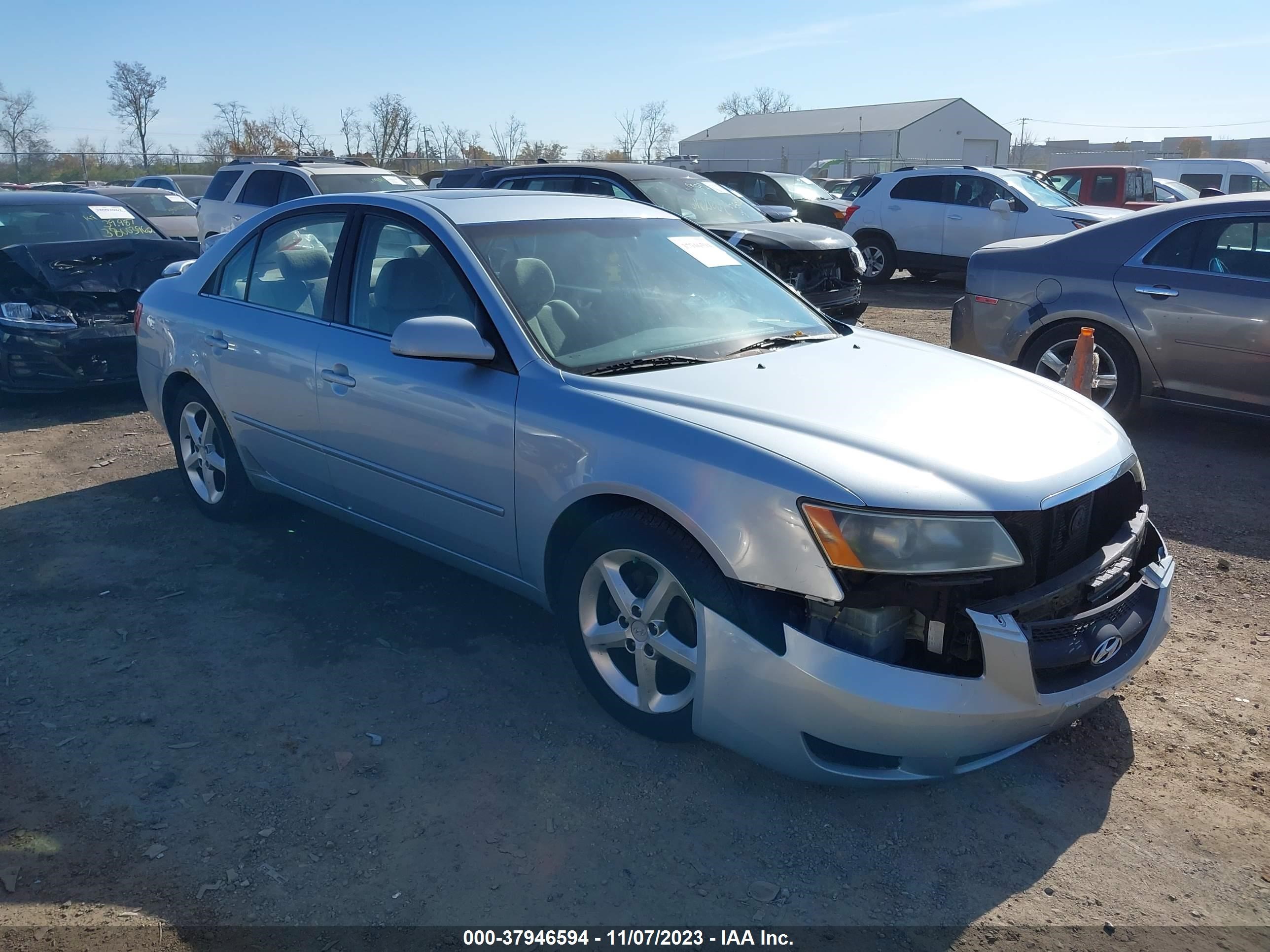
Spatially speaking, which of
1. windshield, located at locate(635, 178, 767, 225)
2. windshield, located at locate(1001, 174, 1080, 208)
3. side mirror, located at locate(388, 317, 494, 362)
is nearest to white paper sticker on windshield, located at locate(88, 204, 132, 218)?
windshield, located at locate(635, 178, 767, 225)

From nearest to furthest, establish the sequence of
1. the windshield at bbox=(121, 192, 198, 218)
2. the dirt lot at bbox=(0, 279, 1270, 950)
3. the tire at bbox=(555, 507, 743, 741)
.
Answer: the dirt lot at bbox=(0, 279, 1270, 950) < the tire at bbox=(555, 507, 743, 741) < the windshield at bbox=(121, 192, 198, 218)

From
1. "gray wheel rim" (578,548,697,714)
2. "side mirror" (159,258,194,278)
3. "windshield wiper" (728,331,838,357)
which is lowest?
"gray wheel rim" (578,548,697,714)

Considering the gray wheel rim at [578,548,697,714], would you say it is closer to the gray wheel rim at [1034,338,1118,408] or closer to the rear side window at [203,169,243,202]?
the gray wheel rim at [1034,338,1118,408]

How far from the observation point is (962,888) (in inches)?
103

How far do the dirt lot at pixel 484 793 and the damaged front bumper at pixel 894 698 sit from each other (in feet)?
0.86

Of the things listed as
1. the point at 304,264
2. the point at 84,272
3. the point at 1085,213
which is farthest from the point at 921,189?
the point at 304,264

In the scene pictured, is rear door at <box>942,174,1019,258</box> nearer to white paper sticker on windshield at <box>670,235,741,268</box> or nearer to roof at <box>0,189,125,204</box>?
white paper sticker on windshield at <box>670,235,741,268</box>

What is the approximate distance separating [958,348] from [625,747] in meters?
5.36

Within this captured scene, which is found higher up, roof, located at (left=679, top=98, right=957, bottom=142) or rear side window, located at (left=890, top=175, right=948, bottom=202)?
roof, located at (left=679, top=98, right=957, bottom=142)

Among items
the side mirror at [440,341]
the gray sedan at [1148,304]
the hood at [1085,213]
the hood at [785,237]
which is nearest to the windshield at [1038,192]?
the hood at [1085,213]

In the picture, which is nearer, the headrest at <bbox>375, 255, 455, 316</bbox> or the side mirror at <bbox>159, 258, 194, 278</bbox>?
the headrest at <bbox>375, 255, 455, 316</bbox>

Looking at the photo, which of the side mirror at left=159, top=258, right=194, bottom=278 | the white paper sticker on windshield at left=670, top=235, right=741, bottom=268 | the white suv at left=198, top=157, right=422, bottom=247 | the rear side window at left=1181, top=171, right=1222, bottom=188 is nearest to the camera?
the white paper sticker on windshield at left=670, top=235, right=741, bottom=268

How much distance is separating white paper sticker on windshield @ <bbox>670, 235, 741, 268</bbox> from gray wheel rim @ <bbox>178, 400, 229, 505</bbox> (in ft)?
8.36

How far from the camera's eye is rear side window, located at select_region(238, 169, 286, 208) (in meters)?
13.2
